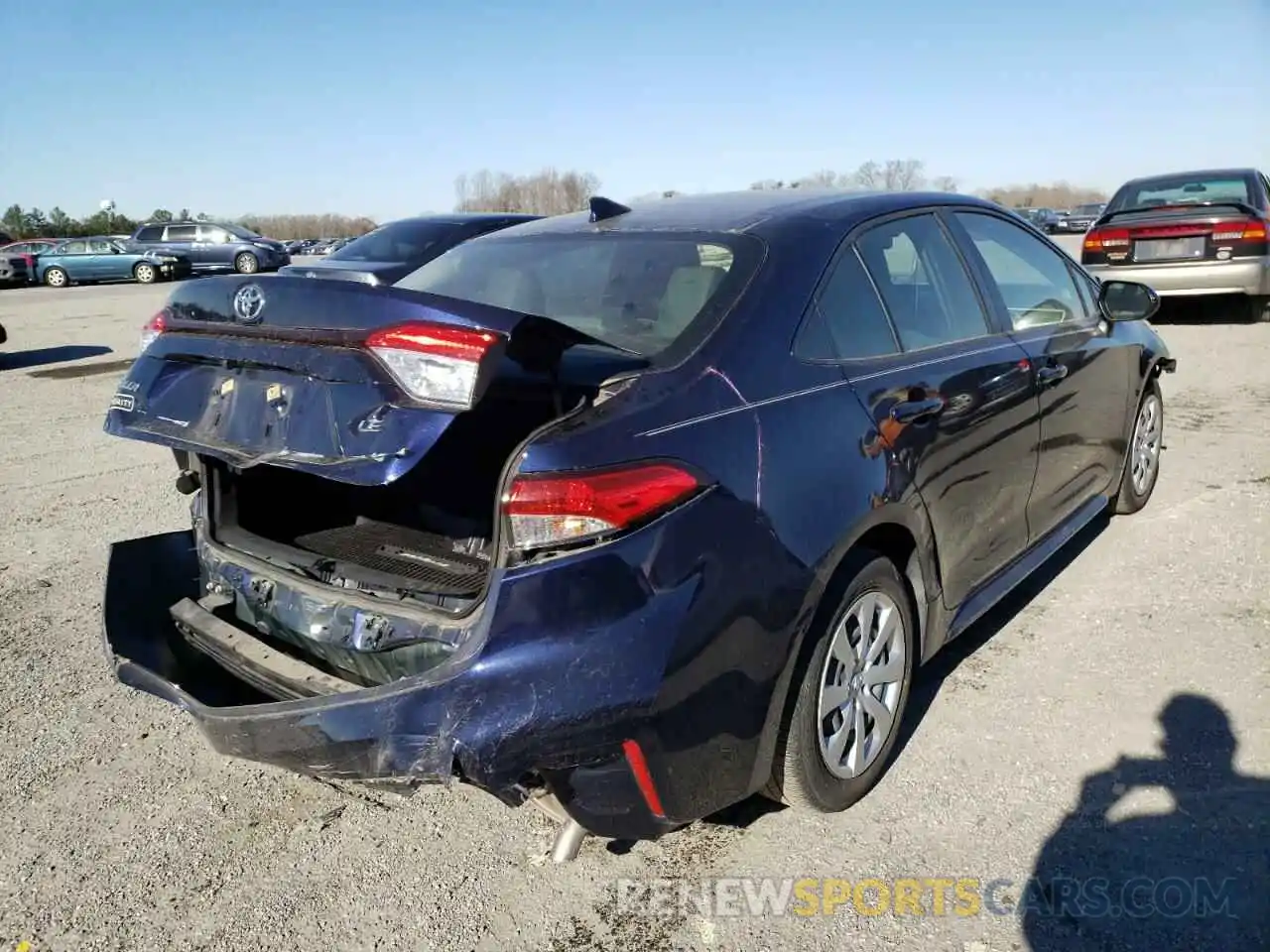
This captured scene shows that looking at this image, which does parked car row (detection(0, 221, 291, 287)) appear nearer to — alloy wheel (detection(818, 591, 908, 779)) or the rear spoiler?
the rear spoiler

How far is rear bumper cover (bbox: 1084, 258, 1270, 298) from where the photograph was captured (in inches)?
410

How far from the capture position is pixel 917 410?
2.80m

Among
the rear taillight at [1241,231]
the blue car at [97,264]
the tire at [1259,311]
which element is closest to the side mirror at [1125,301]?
the rear taillight at [1241,231]

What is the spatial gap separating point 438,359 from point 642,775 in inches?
38.8

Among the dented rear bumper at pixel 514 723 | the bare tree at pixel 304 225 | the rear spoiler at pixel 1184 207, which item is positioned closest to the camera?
the dented rear bumper at pixel 514 723

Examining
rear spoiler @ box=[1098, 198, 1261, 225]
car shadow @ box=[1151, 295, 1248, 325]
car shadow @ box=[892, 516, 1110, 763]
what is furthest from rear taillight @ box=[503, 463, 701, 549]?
car shadow @ box=[1151, 295, 1248, 325]

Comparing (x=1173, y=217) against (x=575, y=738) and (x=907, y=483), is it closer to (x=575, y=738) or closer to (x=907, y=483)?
(x=907, y=483)

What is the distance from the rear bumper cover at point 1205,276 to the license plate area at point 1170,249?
76mm

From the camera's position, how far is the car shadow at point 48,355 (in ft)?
38.9

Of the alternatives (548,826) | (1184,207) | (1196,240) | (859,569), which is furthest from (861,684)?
(1184,207)

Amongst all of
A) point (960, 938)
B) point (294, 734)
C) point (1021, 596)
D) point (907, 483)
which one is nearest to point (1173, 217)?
point (1021, 596)

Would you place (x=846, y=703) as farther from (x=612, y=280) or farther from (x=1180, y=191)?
(x=1180, y=191)

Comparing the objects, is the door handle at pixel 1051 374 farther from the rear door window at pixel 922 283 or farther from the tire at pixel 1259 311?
the tire at pixel 1259 311

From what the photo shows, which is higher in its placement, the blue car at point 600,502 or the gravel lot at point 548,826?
the blue car at point 600,502
